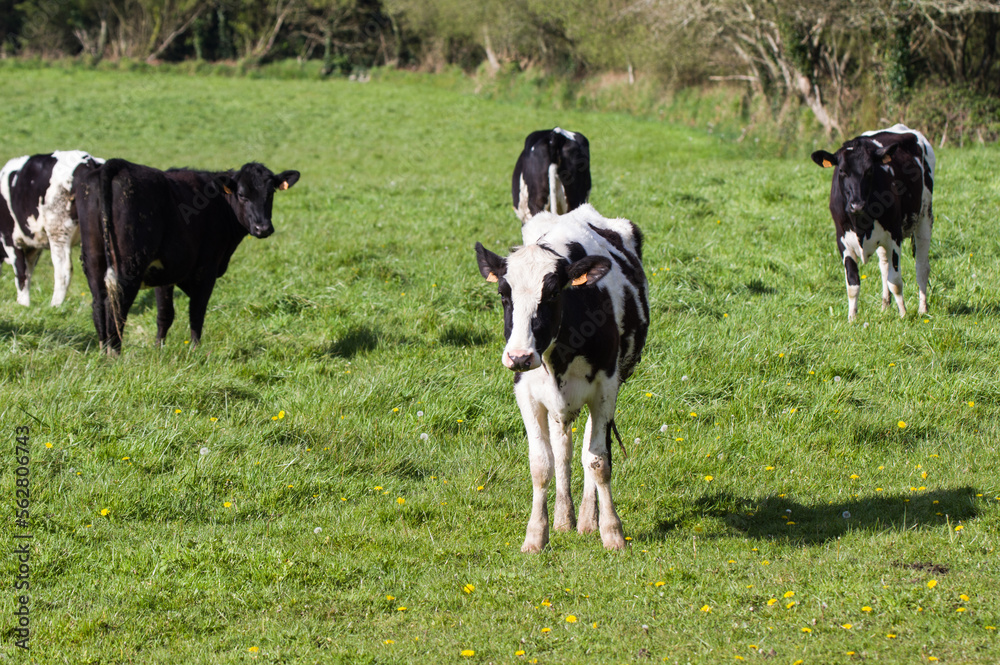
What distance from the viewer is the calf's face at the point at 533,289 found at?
4.81 meters

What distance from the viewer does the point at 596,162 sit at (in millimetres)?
23938

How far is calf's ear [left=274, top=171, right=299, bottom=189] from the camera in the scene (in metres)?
9.96

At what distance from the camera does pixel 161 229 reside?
9102 millimetres

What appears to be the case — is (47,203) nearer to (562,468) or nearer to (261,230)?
(261,230)

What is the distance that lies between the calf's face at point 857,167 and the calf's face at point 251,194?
6.01 metres

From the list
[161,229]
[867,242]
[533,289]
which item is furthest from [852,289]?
[161,229]

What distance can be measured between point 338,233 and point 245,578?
9.21 metres

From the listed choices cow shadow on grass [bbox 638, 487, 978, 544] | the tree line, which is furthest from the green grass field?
the tree line

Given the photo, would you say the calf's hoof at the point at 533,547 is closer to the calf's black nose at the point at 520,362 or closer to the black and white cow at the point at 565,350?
the black and white cow at the point at 565,350

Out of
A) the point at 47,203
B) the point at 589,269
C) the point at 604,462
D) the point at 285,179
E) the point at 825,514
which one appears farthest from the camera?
the point at 47,203

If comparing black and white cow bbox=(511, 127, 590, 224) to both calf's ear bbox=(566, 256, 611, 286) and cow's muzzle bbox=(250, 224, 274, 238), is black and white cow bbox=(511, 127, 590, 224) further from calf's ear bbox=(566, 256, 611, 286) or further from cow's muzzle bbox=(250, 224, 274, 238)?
calf's ear bbox=(566, 256, 611, 286)

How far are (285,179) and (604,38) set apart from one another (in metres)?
27.9

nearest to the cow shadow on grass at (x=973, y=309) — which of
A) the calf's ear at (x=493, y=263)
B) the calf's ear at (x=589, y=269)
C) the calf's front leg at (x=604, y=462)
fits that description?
the calf's front leg at (x=604, y=462)

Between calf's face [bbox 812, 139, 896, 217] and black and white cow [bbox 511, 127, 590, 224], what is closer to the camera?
calf's face [bbox 812, 139, 896, 217]
